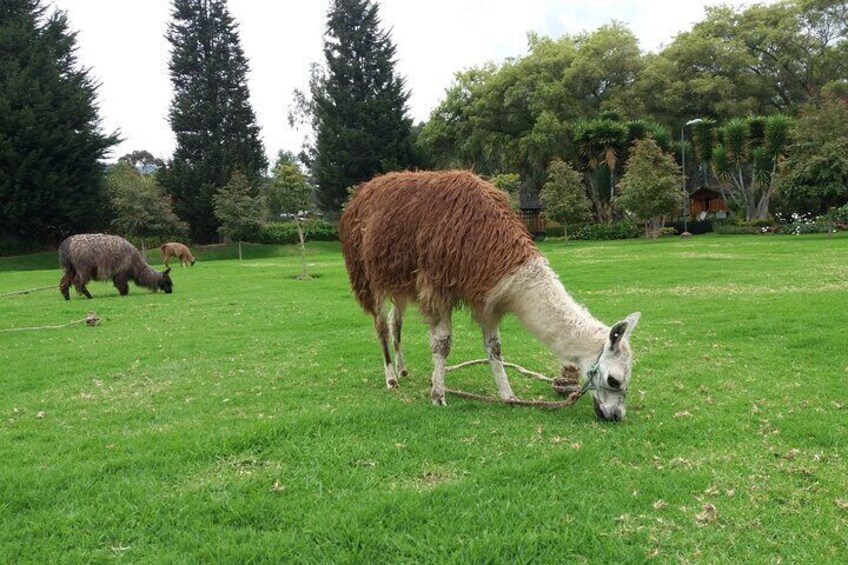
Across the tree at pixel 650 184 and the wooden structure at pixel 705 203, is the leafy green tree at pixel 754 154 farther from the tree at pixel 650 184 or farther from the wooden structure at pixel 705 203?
the tree at pixel 650 184

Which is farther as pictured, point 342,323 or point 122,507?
point 342,323

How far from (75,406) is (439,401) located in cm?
416

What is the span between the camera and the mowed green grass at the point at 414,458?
11.9 ft

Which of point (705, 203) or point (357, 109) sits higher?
point (357, 109)

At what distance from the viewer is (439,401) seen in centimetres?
652

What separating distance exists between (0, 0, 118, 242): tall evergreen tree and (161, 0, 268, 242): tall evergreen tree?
7.68 meters

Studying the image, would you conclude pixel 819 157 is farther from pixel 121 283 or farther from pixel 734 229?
pixel 121 283

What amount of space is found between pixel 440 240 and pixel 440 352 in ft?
4.01

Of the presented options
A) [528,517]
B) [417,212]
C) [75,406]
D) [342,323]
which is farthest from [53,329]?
[528,517]

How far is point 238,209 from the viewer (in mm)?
48062

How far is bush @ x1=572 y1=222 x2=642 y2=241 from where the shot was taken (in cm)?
5106

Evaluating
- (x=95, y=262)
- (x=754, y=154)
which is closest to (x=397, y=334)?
(x=95, y=262)

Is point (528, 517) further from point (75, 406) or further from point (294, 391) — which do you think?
point (75, 406)

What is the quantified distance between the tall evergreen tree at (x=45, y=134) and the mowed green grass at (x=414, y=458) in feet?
141
